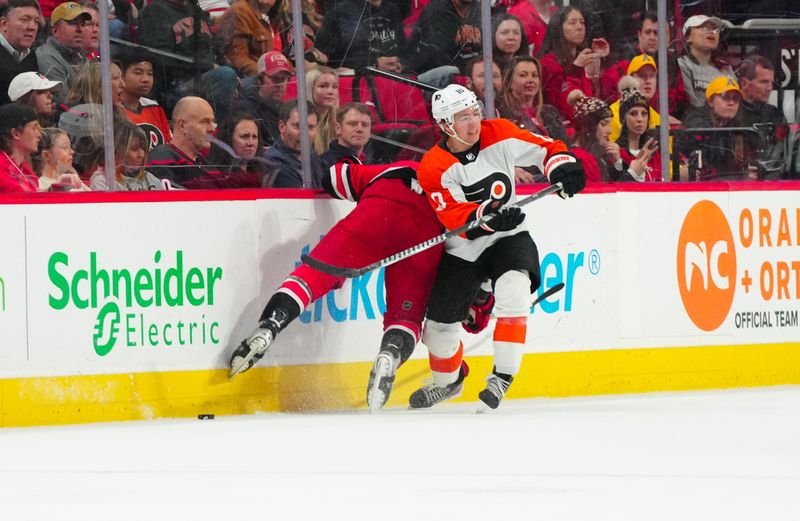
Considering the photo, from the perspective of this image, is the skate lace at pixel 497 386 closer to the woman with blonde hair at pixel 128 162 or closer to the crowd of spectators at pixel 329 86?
the crowd of spectators at pixel 329 86

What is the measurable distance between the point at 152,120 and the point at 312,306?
1.00 metres

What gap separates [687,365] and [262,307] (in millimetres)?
2033

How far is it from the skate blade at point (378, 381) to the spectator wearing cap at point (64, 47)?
4.99 ft

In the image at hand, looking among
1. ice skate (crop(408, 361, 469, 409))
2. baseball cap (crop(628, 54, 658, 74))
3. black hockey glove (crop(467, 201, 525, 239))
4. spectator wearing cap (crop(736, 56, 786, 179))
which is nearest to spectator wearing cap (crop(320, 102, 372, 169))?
black hockey glove (crop(467, 201, 525, 239))

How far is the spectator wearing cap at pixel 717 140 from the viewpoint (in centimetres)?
657

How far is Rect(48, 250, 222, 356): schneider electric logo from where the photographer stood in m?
5.25

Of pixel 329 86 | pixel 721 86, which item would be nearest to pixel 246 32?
pixel 329 86

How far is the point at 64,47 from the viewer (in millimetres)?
5234

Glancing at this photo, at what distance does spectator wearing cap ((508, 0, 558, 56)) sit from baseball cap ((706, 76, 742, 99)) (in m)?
0.84

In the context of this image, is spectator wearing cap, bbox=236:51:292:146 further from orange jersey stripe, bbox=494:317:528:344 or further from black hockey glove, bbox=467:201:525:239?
orange jersey stripe, bbox=494:317:528:344

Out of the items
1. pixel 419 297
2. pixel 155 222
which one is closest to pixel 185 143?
pixel 155 222

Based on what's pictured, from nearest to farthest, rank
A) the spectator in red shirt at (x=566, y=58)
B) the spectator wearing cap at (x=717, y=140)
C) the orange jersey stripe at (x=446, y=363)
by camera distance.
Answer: the orange jersey stripe at (x=446, y=363) → the spectator in red shirt at (x=566, y=58) → the spectator wearing cap at (x=717, y=140)

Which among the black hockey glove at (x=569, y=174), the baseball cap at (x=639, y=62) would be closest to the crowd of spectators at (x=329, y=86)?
the baseball cap at (x=639, y=62)

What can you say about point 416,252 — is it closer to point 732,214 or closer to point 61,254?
point 61,254
